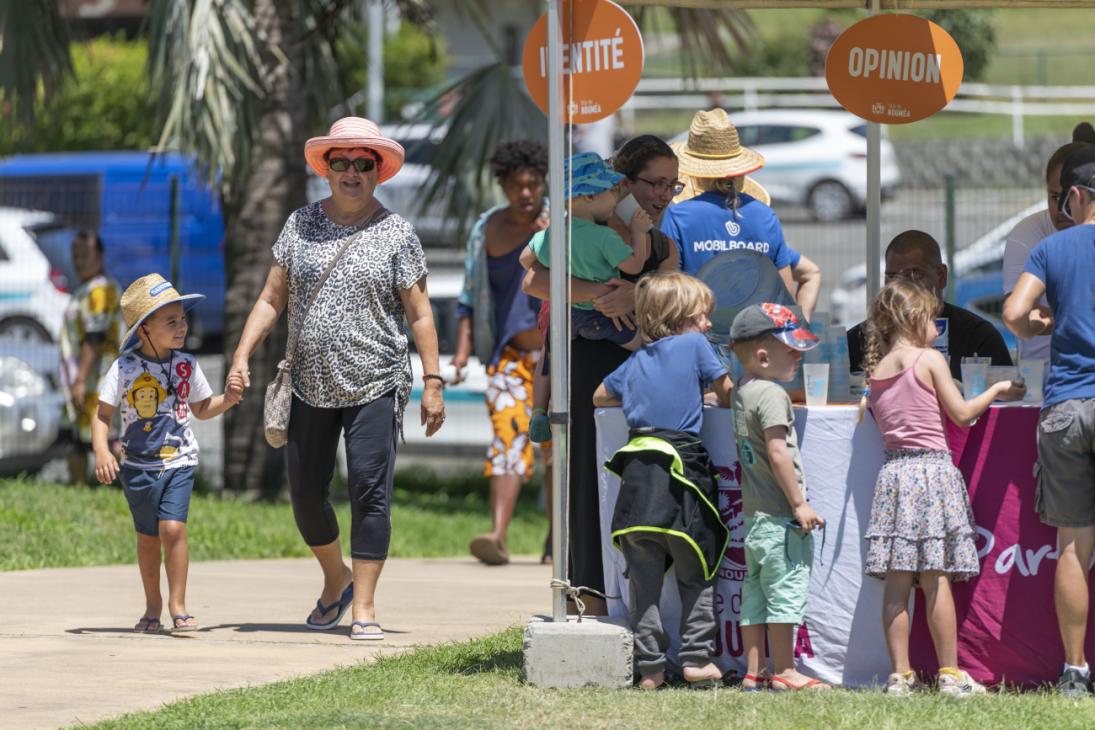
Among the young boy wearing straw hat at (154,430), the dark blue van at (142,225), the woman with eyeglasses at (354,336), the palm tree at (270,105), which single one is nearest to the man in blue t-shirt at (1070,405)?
the woman with eyeglasses at (354,336)

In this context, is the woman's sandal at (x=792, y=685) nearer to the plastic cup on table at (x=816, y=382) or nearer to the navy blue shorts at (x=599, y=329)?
the plastic cup on table at (x=816, y=382)

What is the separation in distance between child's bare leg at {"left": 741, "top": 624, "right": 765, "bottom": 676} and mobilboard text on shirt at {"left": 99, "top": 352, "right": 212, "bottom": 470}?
8.15 ft

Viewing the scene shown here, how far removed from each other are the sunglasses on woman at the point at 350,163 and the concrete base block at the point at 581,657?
2.11 meters

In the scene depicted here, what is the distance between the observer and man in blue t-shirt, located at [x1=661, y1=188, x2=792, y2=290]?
666cm

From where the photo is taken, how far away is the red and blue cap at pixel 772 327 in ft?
18.5

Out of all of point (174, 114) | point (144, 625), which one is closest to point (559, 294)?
point (144, 625)

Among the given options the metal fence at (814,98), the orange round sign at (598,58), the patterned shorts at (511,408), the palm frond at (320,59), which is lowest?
the patterned shorts at (511,408)

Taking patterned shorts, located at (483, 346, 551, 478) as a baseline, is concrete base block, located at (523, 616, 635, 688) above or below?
below

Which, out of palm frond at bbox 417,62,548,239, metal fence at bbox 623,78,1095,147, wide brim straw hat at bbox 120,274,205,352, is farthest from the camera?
metal fence at bbox 623,78,1095,147

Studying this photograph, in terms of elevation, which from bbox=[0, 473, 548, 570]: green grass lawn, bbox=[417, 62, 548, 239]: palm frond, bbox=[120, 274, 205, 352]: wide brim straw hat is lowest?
bbox=[0, 473, 548, 570]: green grass lawn

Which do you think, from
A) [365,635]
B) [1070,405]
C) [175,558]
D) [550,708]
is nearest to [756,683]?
[550,708]

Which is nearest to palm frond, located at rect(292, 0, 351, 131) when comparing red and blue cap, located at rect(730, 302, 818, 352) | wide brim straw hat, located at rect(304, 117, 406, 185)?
wide brim straw hat, located at rect(304, 117, 406, 185)

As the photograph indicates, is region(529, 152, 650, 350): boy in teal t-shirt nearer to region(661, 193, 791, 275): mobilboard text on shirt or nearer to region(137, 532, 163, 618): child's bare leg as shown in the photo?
region(661, 193, 791, 275): mobilboard text on shirt

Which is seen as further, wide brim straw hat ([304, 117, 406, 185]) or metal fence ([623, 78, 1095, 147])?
metal fence ([623, 78, 1095, 147])
